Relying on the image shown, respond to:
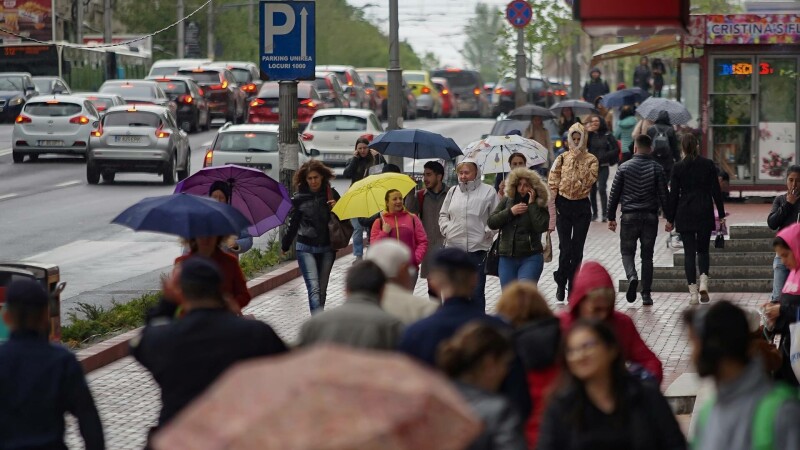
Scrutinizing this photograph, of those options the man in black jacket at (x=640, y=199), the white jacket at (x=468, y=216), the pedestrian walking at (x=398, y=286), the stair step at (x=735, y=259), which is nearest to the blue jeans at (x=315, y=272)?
the white jacket at (x=468, y=216)

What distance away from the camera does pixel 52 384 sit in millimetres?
6266

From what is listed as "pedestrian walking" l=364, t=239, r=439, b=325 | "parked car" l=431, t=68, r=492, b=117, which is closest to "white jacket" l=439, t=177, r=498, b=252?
"pedestrian walking" l=364, t=239, r=439, b=325

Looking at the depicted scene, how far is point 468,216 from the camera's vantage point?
13891 mm

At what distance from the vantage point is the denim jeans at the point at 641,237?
16.1 meters

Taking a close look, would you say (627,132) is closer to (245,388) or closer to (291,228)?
(291,228)

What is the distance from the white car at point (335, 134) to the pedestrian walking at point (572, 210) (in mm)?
18403

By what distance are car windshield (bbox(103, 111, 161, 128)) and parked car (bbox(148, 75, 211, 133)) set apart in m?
14.2

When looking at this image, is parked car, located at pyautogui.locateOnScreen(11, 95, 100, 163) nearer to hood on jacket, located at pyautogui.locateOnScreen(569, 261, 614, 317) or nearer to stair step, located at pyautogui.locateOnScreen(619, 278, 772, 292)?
stair step, located at pyautogui.locateOnScreen(619, 278, 772, 292)

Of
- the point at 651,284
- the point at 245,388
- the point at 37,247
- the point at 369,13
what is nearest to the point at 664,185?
the point at 651,284

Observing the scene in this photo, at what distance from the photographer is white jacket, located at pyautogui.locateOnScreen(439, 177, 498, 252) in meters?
13.9

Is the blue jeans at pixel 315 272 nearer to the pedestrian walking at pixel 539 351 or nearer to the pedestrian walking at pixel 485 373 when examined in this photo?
the pedestrian walking at pixel 539 351

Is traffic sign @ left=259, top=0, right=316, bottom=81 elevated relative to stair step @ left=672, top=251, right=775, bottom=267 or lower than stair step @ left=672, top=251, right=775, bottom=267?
elevated

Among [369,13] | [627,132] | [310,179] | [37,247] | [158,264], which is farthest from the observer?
[369,13]

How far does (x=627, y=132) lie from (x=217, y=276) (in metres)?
20.7
